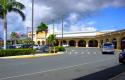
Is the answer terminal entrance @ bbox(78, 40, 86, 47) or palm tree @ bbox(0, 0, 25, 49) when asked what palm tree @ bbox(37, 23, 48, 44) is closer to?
terminal entrance @ bbox(78, 40, 86, 47)

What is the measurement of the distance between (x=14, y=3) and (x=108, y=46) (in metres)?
19.6

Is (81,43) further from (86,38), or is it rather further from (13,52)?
(13,52)

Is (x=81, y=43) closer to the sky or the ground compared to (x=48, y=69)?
closer to the sky

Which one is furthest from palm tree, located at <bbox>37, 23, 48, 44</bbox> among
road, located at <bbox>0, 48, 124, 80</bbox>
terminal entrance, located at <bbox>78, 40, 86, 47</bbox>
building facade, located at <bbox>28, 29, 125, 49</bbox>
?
road, located at <bbox>0, 48, 124, 80</bbox>

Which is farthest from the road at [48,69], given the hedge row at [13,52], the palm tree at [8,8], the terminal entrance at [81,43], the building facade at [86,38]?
the terminal entrance at [81,43]

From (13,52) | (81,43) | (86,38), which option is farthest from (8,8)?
(81,43)

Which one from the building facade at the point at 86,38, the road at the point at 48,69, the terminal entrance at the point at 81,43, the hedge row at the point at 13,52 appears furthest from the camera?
the terminal entrance at the point at 81,43

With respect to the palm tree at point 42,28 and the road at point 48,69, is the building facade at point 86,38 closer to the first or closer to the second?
the palm tree at point 42,28

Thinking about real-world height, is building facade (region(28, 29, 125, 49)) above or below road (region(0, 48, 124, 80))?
above

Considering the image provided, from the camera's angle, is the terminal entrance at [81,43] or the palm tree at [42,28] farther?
the palm tree at [42,28]

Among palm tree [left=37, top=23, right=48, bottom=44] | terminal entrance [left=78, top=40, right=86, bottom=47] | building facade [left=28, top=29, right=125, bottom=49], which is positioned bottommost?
terminal entrance [left=78, top=40, right=86, bottom=47]

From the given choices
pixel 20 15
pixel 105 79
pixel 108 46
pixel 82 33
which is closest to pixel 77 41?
pixel 82 33

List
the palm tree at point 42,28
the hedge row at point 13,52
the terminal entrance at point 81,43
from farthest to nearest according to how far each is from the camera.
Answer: the palm tree at point 42,28, the terminal entrance at point 81,43, the hedge row at point 13,52

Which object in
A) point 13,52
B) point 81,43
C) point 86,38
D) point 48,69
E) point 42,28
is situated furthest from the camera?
point 42,28
